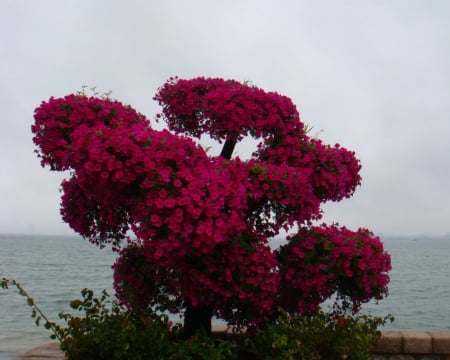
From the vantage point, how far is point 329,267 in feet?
22.1

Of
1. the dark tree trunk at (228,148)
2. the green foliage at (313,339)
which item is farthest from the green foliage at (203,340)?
the dark tree trunk at (228,148)

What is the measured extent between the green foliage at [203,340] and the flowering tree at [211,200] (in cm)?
30

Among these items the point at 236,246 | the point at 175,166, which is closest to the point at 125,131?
the point at 175,166

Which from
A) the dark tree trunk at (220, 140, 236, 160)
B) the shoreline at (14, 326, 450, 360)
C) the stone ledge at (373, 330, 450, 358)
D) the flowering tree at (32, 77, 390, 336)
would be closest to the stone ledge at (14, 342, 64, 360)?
the shoreline at (14, 326, 450, 360)

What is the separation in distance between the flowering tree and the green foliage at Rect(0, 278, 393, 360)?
0.30 m

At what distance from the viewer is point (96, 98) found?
23.7 feet

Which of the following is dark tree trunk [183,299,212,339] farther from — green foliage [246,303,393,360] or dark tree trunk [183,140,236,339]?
green foliage [246,303,393,360]

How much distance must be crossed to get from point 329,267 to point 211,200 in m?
2.11

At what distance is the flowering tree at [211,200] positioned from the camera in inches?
216

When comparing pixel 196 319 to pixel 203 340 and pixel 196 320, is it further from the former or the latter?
pixel 203 340

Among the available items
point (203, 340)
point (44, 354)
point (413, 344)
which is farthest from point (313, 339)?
point (44, 354)

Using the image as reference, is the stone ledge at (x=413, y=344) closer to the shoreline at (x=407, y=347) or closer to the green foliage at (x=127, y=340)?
the shoreline at (x=407, y=347)

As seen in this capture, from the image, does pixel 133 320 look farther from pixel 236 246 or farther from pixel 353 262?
pixel 353 262

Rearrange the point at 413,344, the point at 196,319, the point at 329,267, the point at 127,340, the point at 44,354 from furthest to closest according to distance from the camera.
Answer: the point at 44,354
the point at 413,344
the point at 196,319
the point at 329,267
the point at 127,340
